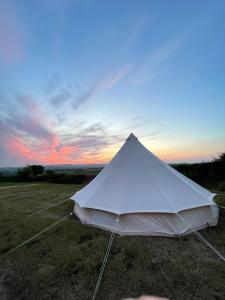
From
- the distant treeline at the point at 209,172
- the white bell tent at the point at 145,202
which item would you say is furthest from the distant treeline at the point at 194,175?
the white bell tent at the point at 145,202

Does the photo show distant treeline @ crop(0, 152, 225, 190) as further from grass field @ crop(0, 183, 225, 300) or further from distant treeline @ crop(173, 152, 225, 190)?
grass field @ crop(0, 183, 225, 300)

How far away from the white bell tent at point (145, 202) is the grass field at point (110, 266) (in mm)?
212

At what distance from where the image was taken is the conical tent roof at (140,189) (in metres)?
3.45

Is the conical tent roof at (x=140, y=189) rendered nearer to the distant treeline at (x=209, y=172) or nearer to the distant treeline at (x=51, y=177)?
the distant treeline at (x=209, y=172)

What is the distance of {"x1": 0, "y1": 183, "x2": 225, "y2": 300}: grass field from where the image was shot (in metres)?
2.04

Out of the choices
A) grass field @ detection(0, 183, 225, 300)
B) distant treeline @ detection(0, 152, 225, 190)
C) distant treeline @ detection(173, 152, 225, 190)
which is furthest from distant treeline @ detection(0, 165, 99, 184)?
grass field @ detection(0, 183, 225, 300)

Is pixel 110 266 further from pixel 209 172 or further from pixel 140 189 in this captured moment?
pixel 209 172

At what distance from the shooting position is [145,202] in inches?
138

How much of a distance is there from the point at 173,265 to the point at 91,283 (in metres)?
1.15

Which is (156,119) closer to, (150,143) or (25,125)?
(150,143)

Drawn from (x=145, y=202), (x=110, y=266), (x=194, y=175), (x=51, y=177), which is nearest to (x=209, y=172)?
(x=194, y=175)

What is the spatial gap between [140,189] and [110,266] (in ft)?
5.42

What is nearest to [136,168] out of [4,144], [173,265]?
[173,265]

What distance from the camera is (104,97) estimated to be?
845 cm
